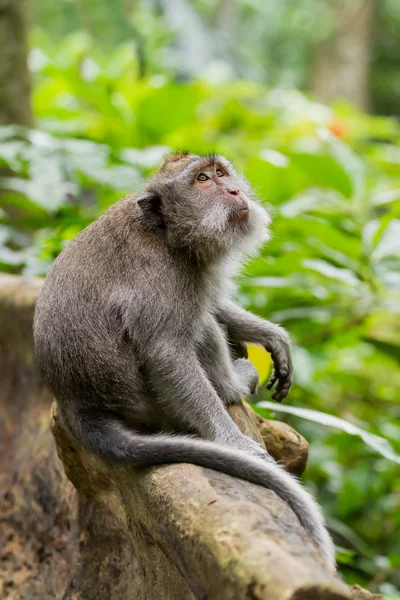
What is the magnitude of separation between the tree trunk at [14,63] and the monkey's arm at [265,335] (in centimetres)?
295

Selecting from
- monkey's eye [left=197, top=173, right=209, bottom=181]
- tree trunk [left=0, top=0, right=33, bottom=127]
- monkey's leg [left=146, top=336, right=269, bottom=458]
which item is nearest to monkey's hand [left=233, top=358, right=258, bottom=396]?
monkey's leg [left=146, top=336, right=269, bottom=458]

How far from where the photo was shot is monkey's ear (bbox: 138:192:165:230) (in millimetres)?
2850

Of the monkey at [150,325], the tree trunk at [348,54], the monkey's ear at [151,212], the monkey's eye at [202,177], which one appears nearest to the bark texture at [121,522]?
the monkey at [150,325]

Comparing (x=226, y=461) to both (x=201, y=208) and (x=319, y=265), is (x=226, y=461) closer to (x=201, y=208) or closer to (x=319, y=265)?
(x=201, y=208)

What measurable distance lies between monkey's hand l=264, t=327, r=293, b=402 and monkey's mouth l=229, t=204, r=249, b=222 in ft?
1.81

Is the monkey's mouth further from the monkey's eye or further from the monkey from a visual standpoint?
the monkey's eye

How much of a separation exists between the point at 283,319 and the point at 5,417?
1651 mm

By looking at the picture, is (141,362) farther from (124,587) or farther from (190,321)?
(124,587)

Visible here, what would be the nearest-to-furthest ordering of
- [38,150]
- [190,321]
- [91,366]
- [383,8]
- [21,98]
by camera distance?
[91,366] < [190,321] < [38,150] < [21,98] < [383,8]

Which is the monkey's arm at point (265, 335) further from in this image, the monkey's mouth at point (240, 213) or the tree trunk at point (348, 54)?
the tree trunk at point (348, 54)

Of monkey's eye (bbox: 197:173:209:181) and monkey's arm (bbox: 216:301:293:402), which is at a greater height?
monkey's eye (bbox: 197:173:209:181)

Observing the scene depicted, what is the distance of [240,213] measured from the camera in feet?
9.70

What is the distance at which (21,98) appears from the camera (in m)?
5.40

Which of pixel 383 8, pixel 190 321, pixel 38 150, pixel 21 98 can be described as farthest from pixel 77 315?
pixel 383 8
